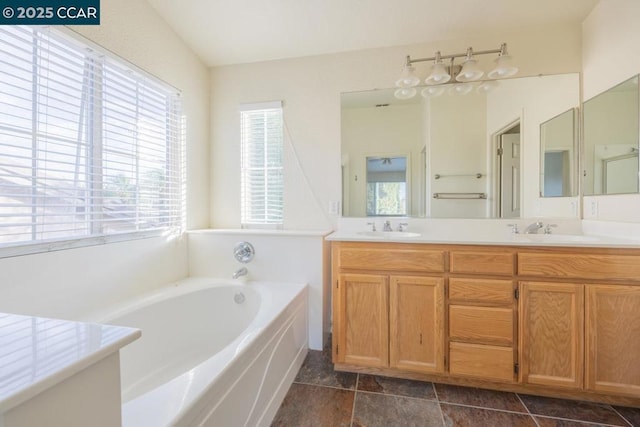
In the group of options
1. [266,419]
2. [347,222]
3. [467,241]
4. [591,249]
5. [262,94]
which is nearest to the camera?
[266,419]

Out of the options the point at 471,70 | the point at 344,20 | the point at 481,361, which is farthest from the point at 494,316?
the point at 344,20

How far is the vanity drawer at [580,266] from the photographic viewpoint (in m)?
1.42

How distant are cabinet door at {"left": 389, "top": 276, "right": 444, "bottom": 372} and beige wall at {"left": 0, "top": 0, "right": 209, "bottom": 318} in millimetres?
1661

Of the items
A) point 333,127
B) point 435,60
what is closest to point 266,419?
point 333,127

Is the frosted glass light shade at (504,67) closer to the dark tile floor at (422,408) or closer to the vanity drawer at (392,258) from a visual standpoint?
the vanity drawer at (392,258)

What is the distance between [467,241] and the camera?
1.56 m

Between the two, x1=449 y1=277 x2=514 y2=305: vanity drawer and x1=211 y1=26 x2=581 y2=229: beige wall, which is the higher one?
x1=211 y1=26 x2=581 y2=229: beige wall

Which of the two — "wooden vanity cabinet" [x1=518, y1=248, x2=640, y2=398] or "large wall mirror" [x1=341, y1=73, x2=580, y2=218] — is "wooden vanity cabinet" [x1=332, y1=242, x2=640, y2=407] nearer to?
"wooden vanity cabinet" [x1=518, y1=248, x2=640, y2=398]

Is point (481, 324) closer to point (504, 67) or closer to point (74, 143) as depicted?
point (504, 67)

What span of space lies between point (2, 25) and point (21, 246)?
963 mm

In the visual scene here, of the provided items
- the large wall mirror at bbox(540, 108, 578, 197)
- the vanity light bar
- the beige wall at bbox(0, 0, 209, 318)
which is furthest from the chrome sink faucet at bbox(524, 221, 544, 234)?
the beige wall at bbox(0, 0, 209, 318)

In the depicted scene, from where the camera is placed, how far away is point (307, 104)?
92.5 inches

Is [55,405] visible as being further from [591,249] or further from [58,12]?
[591,249]

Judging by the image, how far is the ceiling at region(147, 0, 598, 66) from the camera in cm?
183
